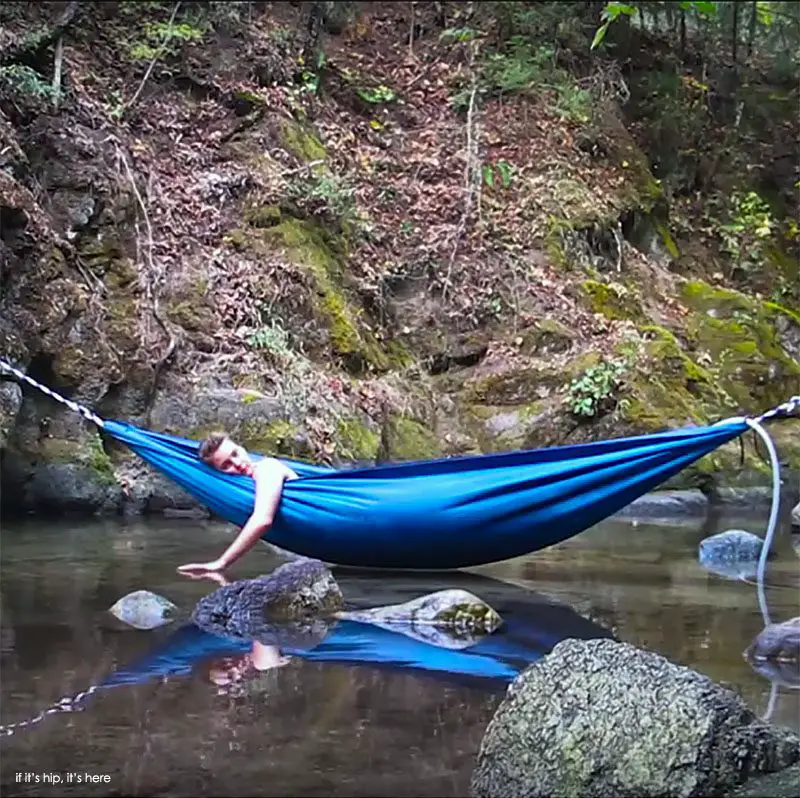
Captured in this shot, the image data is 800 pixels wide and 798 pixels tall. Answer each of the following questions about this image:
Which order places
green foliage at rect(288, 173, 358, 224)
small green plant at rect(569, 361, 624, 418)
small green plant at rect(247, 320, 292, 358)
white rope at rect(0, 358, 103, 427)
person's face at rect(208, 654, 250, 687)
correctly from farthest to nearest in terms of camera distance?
green foliage at rect(288, 173, 358, 224)
small green plant at rect(569, 361, 624, 418)
small green plant at rect(247, 320, 292, 358)
white rope at rect(0, 358, 103, 427)
person's face at rect(208, 654, 250, 687)

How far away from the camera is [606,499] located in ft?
12.2

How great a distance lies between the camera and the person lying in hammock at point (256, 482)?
150 inches

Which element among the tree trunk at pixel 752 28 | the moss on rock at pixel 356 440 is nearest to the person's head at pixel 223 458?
the moss on rock at pixel 356 440

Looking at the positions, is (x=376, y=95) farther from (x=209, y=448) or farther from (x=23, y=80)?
(x=209, y=448)

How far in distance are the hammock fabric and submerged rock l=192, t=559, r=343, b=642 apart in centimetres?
16

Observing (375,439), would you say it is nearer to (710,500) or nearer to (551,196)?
(710,500)

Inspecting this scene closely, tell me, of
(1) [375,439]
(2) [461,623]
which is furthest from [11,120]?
(2) [461,623]

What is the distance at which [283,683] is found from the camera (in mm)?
2879

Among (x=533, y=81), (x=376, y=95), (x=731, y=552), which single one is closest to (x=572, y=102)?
(x=533, y=81)

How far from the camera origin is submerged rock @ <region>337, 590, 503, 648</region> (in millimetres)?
3561

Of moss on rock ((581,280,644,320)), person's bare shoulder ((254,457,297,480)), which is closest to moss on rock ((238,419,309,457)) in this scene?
person's bare shoulder ((254,457,297,480))

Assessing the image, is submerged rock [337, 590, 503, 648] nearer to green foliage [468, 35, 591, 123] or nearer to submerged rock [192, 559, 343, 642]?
submerged rock [192, 559, 343, 642]

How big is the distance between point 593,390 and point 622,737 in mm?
5721

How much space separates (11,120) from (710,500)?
5.14 metres
